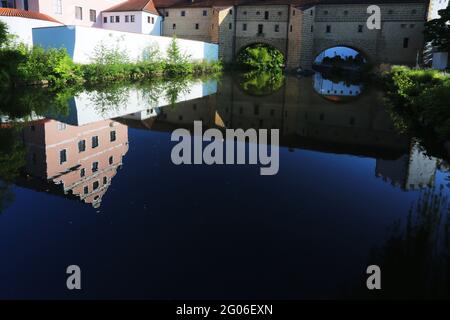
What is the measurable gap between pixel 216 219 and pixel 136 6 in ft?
144

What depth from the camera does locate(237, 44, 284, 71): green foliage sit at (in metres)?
45.2

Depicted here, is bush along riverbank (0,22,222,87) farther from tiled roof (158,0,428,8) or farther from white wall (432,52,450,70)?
white wall (432,52,450,70)

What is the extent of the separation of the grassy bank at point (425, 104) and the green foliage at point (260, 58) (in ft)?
92.5

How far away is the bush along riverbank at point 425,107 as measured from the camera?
9.63 metres

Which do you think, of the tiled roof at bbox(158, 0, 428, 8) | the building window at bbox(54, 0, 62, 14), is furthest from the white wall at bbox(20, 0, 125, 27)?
the tiled roof at bbox(158, 0, 428, 8)

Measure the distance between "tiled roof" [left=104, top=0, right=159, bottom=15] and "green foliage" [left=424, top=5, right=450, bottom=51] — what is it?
28.0 metres

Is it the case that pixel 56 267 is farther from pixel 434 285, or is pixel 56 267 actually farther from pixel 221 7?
pixel 221 7

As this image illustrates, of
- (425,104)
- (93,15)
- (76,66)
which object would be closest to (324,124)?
(425,104)

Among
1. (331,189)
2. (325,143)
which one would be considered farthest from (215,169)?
(325,143)

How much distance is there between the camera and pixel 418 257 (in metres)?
4.30

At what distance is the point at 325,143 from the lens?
10164 mm

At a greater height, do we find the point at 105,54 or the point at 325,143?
the point at 105,54

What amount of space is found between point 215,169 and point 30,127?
18.6 feet

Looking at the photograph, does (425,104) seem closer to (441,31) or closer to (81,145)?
(81,145)
